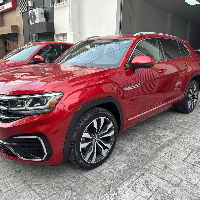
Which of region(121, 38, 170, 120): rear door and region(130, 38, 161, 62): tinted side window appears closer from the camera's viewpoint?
region(121, 38, 170, 120): rear door

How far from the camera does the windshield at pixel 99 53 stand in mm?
2748

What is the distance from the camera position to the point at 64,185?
2123mm

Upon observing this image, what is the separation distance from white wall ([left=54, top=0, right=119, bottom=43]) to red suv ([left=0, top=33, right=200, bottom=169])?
619cm

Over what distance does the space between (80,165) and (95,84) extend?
0.96 metres

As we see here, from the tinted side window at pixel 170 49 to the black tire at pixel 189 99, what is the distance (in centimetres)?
81

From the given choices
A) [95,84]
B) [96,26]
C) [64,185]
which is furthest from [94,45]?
[96,26]

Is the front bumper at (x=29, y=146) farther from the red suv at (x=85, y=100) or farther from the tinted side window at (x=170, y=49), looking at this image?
the tinted side window at (x=170, y=49)

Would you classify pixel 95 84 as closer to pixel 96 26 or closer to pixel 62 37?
pixel 96 26

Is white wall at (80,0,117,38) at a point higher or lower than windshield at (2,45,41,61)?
higher

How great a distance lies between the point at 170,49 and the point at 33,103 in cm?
292

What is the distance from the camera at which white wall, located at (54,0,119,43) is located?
8.93 meters

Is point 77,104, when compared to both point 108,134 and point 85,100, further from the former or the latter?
point 108,134

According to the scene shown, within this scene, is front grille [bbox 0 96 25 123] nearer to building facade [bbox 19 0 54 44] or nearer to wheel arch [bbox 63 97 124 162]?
wheel arch [bbox 63 97 124 162]

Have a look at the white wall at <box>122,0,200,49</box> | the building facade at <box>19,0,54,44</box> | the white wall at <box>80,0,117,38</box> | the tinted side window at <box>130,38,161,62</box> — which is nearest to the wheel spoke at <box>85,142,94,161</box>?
the tinted side window at <box>130,38,161,62</box>
